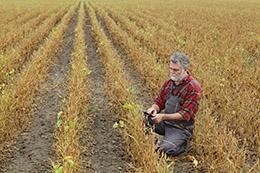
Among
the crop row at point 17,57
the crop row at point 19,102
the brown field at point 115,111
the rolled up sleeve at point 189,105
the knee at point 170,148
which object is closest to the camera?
the brown field at point 115,111

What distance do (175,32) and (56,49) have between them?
5171 mm

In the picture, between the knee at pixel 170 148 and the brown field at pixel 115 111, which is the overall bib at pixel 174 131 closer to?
the knee at pixel 170 148

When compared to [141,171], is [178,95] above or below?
above

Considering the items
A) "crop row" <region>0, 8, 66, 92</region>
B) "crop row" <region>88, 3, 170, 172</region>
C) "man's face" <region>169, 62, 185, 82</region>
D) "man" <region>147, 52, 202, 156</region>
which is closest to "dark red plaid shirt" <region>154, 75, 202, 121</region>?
"man" <region>147, 52, 202, 156</region>

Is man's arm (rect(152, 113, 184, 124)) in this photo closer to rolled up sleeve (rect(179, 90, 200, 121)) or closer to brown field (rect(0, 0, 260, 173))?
rolled up sleeve (rect(179, 90, 200, 121))

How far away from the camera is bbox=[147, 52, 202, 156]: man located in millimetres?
4945

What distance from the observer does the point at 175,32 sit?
1490cm

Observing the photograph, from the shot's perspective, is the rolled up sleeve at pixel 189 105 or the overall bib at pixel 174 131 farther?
the rolled up sleeve at pixel 189 105

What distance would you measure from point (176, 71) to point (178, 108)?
0.52 metres

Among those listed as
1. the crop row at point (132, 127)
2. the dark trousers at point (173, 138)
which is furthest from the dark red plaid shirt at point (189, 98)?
the crop row at point (132, 127)

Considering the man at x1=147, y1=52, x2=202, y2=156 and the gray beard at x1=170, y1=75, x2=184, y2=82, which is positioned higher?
the gray beard at x1=170, y1=75, x2=184, y2=82

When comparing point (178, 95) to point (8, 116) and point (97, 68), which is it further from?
point (97, 68)

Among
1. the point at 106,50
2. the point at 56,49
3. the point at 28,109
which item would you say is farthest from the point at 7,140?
the point at 56,49

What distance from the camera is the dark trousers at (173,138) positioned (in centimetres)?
489
